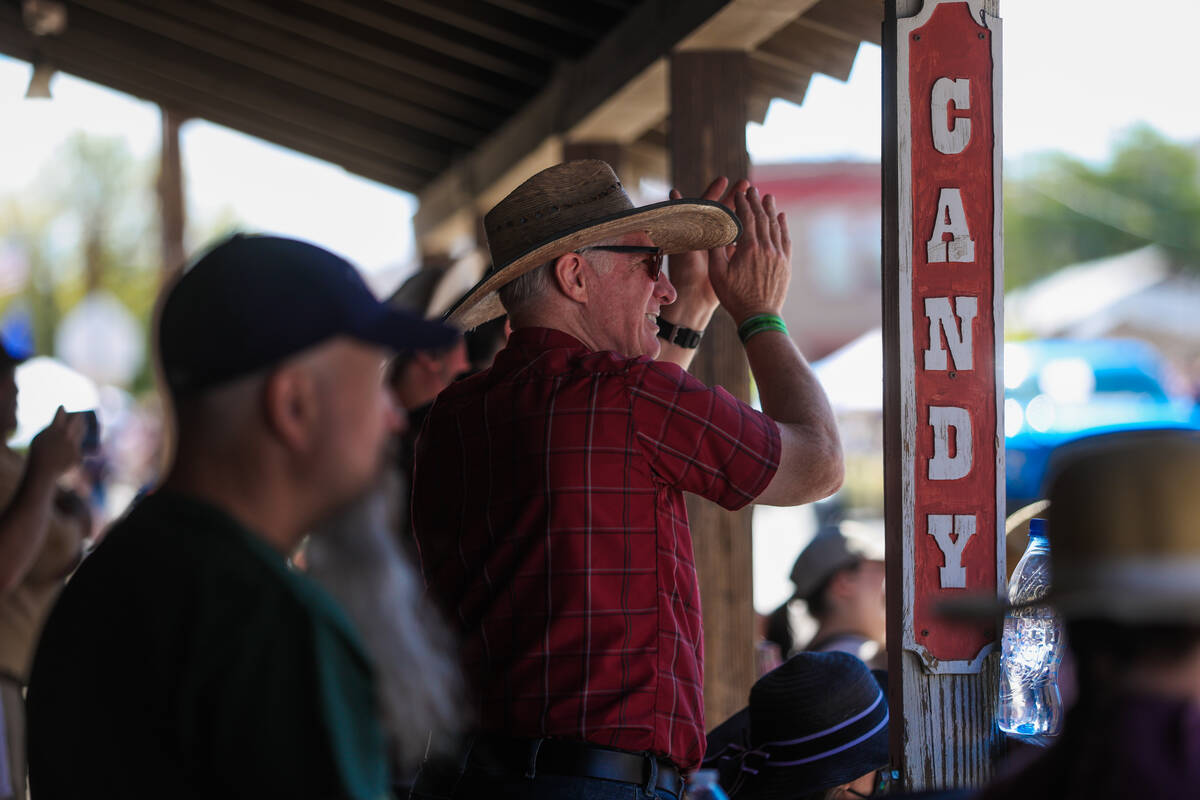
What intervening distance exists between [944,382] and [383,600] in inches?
51.3

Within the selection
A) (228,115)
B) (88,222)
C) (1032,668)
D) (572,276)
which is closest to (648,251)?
(572,276)

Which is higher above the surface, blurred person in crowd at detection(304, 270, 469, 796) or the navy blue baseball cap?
the navy blue baseball cap

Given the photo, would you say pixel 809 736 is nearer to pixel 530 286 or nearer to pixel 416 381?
pixel 530 286

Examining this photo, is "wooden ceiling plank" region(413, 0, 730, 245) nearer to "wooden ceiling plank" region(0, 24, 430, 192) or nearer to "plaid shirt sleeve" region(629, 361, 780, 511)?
"wooden ceiling plank" region(0, 24, 430, 192)

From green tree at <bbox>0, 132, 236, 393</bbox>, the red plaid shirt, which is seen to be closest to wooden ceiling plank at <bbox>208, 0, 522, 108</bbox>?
the red plaid shirt

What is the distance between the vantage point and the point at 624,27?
3.91 meters

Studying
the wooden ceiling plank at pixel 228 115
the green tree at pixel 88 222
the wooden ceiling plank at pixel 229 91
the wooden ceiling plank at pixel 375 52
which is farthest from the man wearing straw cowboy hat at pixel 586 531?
the green tree at pixel 88 222

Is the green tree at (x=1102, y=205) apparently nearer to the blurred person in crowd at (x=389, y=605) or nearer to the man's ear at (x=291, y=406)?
the blurred person in crowd at (x=389, y=605)

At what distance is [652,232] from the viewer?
7.54ft

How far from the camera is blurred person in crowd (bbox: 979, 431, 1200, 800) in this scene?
1.10 metres

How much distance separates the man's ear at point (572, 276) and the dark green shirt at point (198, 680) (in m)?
1.11

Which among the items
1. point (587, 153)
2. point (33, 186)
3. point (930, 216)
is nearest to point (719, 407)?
point (930, 216)

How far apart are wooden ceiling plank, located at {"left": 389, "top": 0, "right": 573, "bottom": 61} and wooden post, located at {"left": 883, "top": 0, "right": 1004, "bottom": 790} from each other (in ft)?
7.82

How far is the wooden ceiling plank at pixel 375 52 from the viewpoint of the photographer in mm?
5164
